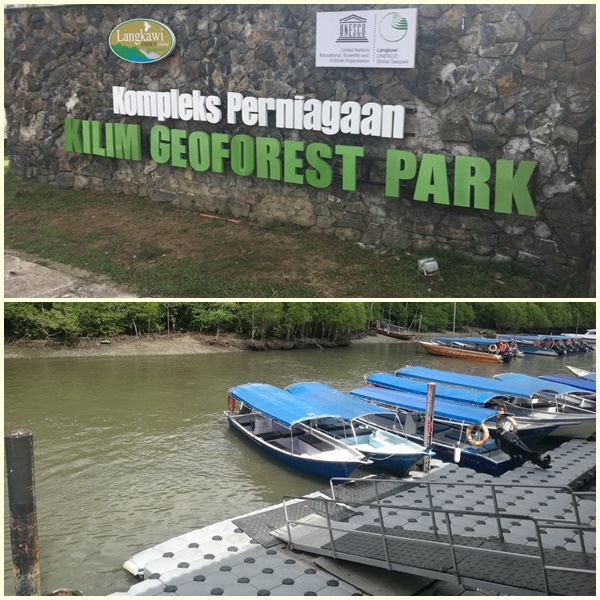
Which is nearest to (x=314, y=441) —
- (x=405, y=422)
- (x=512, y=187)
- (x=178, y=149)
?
(x=405, y=422)

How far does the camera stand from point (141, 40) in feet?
48.5

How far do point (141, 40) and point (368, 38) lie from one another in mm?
5683

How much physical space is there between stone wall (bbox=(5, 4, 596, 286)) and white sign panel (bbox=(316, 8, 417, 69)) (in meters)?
0.16

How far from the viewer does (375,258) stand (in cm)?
1227

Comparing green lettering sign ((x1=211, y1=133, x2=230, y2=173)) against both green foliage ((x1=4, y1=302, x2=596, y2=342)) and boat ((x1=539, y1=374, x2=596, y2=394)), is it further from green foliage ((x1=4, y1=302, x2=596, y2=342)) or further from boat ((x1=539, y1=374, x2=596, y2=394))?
green foliage ((x1=4, y1=302, x2=596, y2=342))

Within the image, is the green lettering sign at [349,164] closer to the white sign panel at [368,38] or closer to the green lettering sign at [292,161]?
the green lettering sign at [292,161]

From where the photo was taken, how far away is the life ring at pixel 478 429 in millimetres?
11680

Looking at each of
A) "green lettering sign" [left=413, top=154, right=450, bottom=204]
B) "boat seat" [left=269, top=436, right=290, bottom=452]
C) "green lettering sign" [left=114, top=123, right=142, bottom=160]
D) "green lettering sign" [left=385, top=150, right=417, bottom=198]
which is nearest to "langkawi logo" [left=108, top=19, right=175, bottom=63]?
"green lettering sign" [left=114, top=123, right=142, bottom=160]

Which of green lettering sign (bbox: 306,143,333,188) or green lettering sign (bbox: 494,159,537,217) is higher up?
green lettering sign (bbox: 306,143,333,188)

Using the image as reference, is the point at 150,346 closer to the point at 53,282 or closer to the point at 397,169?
the point at 53,282

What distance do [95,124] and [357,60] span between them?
7082mm

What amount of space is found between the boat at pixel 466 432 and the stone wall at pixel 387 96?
3.14 metres

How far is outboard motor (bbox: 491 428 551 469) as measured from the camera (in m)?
11.4

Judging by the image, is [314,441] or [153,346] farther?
[153,346]
